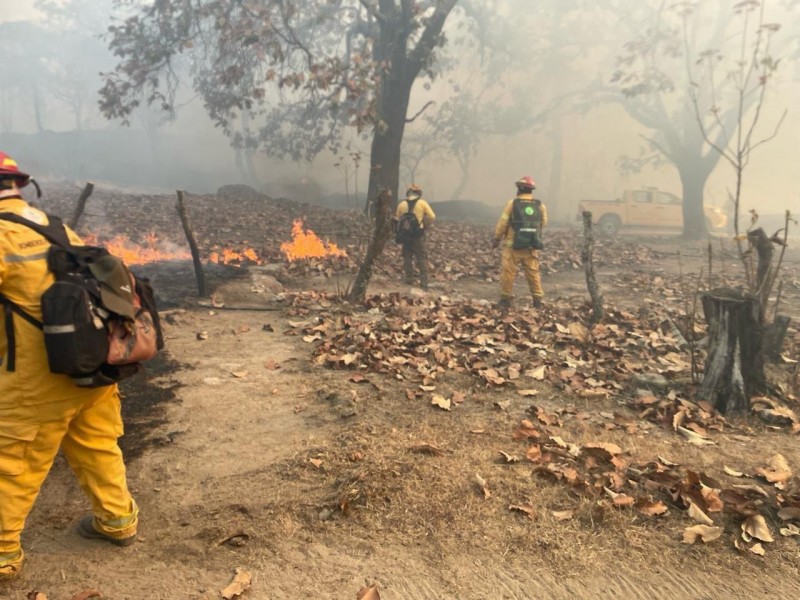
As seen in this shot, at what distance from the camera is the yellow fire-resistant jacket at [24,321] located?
2.53 metres

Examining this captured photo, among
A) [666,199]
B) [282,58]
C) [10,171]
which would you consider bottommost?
[10,171]

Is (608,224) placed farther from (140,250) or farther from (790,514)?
(790,514)

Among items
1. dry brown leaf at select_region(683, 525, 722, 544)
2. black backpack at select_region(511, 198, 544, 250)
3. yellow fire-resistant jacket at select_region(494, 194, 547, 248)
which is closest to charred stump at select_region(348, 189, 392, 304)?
yellow fire-resistant jacket at select_region(494, 194, 547, 248)

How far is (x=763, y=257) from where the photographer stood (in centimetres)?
550

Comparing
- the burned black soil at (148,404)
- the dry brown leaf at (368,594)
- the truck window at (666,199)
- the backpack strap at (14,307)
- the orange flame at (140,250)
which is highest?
the truck window at (666,199)

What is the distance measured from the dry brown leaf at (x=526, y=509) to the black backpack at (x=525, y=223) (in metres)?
5.86

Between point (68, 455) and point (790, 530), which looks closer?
point (68, 455)

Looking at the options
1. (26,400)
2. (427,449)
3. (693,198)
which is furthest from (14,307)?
(693,198)

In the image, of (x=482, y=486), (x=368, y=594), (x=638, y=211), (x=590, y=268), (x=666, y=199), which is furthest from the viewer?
(x=666, y=199)

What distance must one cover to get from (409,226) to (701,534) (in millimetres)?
7686

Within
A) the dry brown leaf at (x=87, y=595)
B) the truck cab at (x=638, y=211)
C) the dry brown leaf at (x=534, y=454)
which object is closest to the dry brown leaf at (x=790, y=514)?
the dry brown leaf at (x=534, y=454)

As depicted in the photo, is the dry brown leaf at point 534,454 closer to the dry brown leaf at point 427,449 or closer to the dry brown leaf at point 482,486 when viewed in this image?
the dry brown leaf at point 482,486

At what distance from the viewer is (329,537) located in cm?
305

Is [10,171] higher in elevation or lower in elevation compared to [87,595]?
higher
